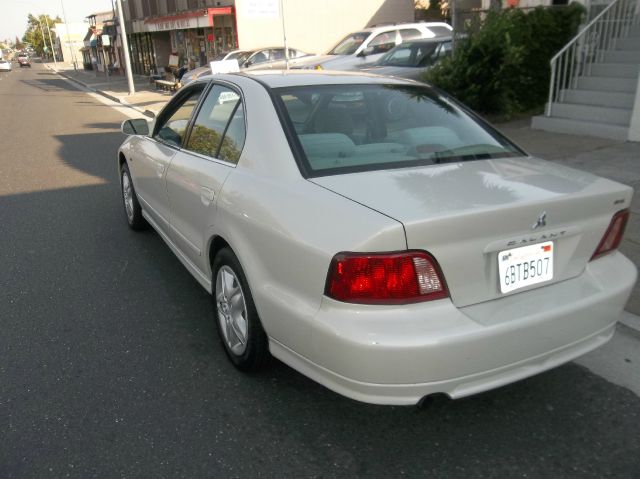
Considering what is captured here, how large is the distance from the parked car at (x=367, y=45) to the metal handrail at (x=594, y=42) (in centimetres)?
576

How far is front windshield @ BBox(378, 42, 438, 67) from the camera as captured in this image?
41.0 feet

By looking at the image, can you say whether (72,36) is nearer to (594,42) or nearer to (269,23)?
(269,23)

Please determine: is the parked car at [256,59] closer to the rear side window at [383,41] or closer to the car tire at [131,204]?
the rear side window at [383,41]

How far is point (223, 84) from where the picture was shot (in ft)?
→ 12.0

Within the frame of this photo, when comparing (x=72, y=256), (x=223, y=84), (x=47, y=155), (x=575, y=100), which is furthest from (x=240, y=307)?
(x=47, y=155)

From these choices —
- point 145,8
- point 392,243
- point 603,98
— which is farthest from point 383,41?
point 145,8

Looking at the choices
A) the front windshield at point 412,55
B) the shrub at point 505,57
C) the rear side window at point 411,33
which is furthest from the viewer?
the rear side window at point 411,33

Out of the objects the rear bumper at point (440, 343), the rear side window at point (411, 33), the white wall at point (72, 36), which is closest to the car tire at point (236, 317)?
the rear bumper at point (440, 343)

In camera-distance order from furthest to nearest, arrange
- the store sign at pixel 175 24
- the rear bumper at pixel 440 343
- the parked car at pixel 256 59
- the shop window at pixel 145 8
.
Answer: the shop window at pixel 145 8, the store sign at pixel 175 24, the parked car at pixel 256 59, the rear bumper at pixel 440 343

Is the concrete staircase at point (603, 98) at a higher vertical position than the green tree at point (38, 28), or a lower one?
Answer: lower

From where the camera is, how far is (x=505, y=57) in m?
9.55

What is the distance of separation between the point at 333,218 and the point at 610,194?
1.31m

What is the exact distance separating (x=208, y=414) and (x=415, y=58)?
1123 cm

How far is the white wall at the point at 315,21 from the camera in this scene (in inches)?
975
